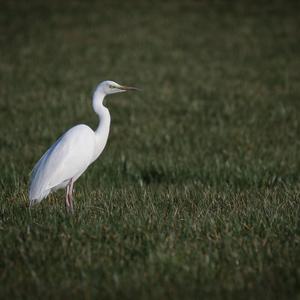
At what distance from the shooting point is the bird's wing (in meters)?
5.57

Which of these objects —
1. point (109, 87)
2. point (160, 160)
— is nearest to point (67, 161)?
point (109, 87)

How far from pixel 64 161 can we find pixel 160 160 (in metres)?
3.52

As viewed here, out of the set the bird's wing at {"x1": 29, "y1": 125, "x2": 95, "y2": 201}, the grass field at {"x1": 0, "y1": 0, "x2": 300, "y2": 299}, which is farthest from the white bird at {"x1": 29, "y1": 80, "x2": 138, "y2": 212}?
the grass field at {"x1": 0, "y1": 0, "x2": 300, "y2": 299}

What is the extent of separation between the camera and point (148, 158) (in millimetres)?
9156

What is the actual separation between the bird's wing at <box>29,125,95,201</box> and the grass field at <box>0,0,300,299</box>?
282 mm

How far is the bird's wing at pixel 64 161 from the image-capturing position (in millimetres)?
5574

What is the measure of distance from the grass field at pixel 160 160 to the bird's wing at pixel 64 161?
282mm

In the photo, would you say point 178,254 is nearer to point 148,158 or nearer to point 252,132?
point 148,158

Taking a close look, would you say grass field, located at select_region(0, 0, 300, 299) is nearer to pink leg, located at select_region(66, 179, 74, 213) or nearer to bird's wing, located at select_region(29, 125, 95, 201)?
pink leg, located at select_region(66, 179, 74, 213)

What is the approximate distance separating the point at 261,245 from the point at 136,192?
8.02 ft

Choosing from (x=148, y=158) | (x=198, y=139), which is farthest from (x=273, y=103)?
(x=148, y=158)

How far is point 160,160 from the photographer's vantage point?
9008mm

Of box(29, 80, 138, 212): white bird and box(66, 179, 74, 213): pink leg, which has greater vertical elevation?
box(29, 80, 138, 212): white bird

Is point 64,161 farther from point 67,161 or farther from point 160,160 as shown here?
point 160,160
